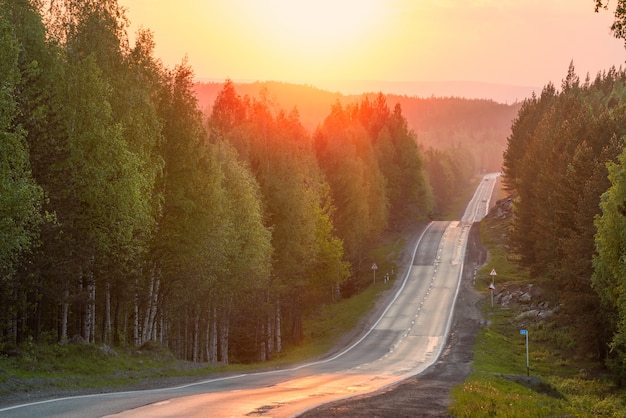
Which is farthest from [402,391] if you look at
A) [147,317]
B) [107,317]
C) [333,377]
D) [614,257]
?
[614,257]

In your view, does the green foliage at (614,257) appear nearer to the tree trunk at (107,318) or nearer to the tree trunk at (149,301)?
the tree trunk at (149,301)

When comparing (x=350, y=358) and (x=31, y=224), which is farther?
(x=350, y=358)

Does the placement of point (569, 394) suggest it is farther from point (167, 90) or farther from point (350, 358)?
point (167, 90)

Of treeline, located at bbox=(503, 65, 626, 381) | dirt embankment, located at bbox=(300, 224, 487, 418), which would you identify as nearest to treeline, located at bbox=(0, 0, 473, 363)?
dirt embankment, located at bbox=(300, 224, 487, 418)

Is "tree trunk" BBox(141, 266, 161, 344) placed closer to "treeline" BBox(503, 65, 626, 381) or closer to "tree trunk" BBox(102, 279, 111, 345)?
"tree trunk" BBox(102, 279, 111, 345)

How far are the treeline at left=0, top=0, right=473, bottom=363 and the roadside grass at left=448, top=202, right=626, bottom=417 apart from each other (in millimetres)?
15373

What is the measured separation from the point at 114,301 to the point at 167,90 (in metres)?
11.3

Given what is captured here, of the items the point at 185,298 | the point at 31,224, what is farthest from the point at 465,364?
the point at 31,224

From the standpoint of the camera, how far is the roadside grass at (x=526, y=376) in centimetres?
2683

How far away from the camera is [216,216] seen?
41.3 meters

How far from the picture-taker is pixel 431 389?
103 feet

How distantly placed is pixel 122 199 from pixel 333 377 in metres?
12.7

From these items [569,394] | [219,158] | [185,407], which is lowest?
[569,394]

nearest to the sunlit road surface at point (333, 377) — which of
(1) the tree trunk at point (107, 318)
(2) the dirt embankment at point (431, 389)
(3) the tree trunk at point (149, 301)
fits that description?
(2) the dirt embankment at point (431, 389)
